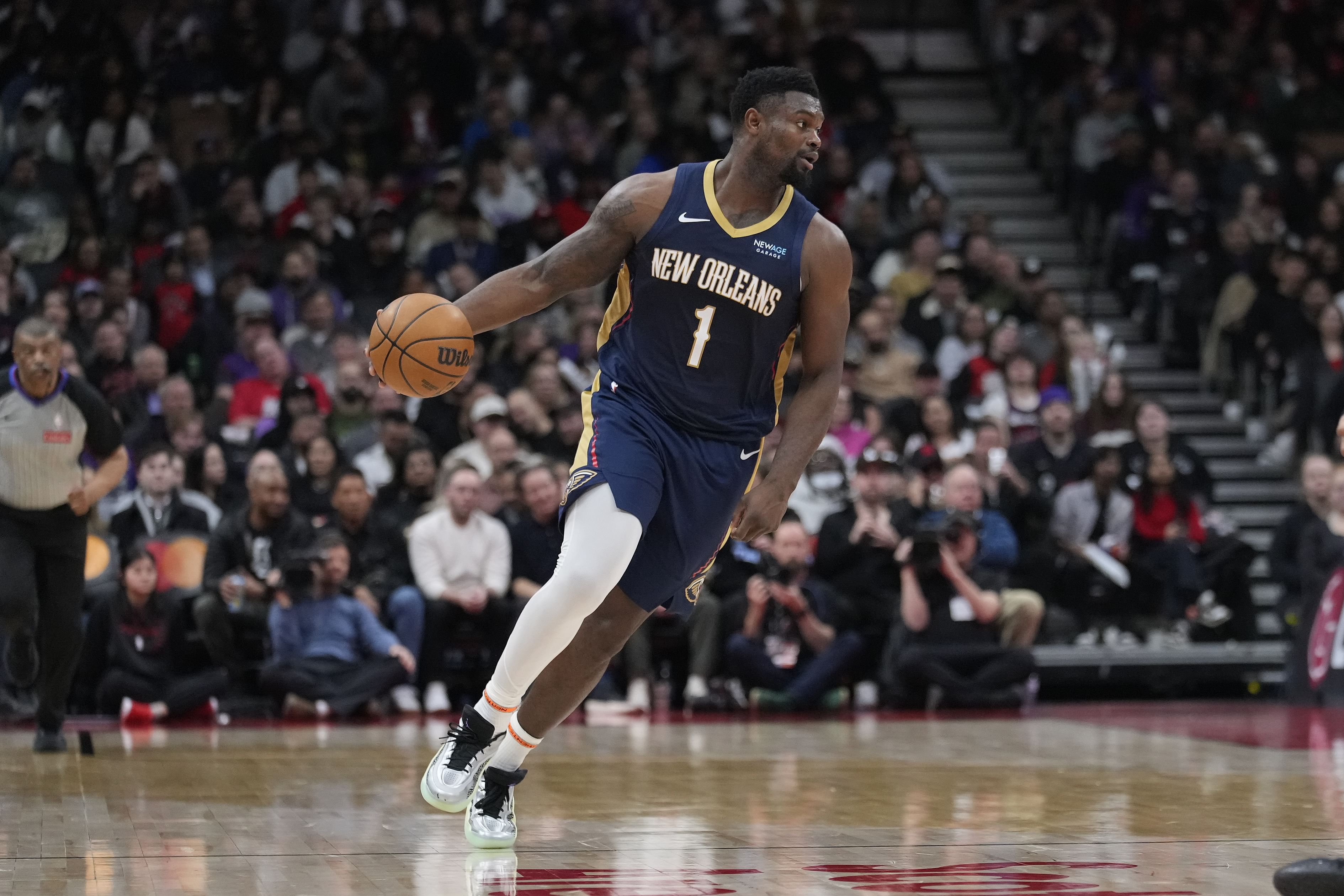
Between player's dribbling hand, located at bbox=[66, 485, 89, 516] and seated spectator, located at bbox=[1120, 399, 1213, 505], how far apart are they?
7.53 meters

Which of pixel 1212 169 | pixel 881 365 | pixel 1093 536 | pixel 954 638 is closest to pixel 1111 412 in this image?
pixel 1093 536

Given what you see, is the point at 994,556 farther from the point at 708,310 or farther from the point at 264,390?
the point at 708,310

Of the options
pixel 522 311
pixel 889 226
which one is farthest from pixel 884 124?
pixel 522 311

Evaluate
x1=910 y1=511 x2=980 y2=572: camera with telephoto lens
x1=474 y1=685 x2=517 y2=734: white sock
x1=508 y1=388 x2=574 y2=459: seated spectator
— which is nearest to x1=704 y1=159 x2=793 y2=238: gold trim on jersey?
x1=474 y1=685 x2=517 y2=734: white sock

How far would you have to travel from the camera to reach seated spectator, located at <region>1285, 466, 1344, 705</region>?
10.9m

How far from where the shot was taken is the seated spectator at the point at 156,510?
10938 mm

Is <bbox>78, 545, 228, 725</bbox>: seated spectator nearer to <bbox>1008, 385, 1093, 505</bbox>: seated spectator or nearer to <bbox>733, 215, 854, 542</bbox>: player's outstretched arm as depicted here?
<bbox>1008, 385, 1093, 505</bbox>: seated spectator

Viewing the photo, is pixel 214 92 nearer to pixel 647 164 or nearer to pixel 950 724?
pixel 647 164

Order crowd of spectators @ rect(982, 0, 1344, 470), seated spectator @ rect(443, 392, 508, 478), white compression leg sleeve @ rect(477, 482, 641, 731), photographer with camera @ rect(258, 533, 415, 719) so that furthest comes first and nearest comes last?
crowd of spectators @ rect(982, 0, 1344, 470)
seated spectator @ rect(443, 392, 508, 478)
photographer with camera @ rect(258, 533, 415, 719)
white compression leg sleeve @ rect(477, 482, 641, 731)

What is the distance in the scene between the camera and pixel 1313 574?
36.2 ft

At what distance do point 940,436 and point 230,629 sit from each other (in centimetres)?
515

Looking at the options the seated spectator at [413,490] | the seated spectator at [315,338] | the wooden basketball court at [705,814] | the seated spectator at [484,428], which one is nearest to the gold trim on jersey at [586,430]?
the wooden basketball court at [705,814]

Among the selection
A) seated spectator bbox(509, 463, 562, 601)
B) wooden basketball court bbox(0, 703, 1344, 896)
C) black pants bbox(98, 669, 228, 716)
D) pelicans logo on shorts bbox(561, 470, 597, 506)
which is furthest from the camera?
seated spectator bbox(509, 463, 562, 601)

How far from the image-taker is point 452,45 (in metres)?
16.0
